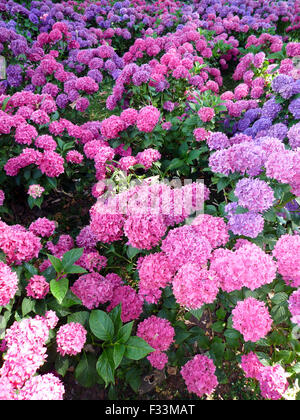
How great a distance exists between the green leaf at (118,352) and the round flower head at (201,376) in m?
0.48

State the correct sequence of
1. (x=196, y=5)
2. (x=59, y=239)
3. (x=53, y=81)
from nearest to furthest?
(x=59, y=239)
(x=53, y=81)
(x=196, y=5)

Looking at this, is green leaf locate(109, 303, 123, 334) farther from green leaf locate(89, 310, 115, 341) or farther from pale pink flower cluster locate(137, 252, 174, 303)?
pale pink flower cluster locate(137, 252, 174, 303)

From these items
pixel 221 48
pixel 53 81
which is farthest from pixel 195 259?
pixel 221 48

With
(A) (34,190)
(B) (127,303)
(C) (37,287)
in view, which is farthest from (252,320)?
(A) (34,190)

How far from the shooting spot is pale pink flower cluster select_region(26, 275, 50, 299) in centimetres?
144

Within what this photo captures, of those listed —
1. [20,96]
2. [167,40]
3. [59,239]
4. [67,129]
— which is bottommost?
[59,239]

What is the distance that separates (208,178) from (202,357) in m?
2.20

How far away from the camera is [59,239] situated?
208 centimetres

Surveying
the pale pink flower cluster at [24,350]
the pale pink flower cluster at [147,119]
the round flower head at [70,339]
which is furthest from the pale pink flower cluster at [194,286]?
the pale pink flower cluster at [147,119]

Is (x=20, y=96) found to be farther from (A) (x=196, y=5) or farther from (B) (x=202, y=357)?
(A) (x=196, y=5)

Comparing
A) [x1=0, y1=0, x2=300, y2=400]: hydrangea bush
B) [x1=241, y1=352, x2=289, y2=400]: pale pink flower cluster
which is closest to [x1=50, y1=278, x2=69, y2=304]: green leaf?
[x1=0, y1=0, x2=300, y2=400]: hydrangea bush

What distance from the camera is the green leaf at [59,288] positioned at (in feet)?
4.55

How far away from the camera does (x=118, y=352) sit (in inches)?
56.3

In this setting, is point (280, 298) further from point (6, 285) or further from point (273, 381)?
point (6, 285)
